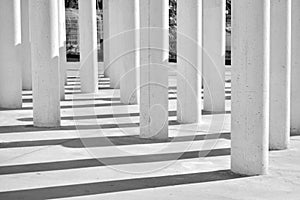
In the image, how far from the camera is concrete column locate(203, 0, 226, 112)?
49.6ft

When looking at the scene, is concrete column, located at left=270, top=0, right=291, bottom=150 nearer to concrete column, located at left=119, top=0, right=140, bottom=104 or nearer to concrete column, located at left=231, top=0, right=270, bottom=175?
concrete column, located at left=231, top=0, right=270, bottom=175

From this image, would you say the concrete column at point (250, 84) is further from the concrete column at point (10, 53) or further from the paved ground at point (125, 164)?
the concrete column at point (10, 53)

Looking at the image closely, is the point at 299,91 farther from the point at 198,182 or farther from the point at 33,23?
the point at 33,23

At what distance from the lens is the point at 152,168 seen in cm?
890

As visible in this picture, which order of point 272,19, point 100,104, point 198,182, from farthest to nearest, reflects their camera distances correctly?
point 100,104 < point 272,19 < point 198,182

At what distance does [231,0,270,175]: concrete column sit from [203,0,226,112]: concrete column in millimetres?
6732

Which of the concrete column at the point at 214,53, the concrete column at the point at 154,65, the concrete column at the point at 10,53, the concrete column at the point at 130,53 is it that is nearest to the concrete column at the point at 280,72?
the concrete column at the point at 154,65

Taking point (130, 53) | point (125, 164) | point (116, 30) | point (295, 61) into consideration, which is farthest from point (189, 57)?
point (116, 30)

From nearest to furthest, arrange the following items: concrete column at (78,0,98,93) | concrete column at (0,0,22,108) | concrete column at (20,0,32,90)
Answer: concrete column at (0,0,22,108) < concrete column at (20,0,32,90) < concrete column at (78,0,98,93)

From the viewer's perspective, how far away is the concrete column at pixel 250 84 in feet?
26.9

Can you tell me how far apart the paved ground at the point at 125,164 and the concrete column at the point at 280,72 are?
393mm

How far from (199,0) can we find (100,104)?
209 inches

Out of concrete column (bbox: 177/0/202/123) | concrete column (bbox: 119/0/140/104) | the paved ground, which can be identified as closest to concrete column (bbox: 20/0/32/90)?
concrete column (bbox: 119/0/140/104)

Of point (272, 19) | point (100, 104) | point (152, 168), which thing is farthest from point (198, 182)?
point (100, 104)
